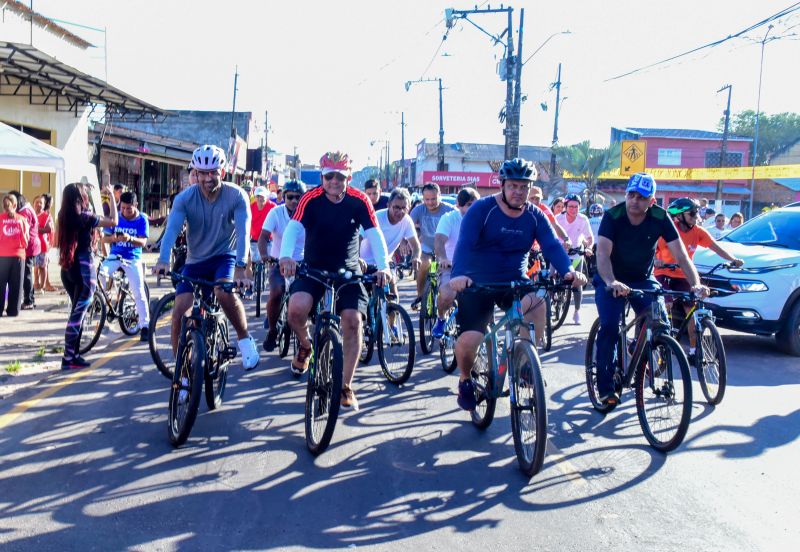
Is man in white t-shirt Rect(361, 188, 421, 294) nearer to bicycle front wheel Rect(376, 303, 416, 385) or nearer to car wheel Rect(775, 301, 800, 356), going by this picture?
bicycle front wheel Rect(376, 303, 416, 385)

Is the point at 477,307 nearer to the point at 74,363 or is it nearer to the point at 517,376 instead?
the point at 517,376

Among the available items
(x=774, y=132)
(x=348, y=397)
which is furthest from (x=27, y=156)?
(x=774, y=132)

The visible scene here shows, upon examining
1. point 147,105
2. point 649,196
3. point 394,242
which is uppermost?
point 147,105

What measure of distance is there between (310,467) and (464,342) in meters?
1.39

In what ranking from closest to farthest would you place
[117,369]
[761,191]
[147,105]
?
[117,369]
[147,105]
[761,191]

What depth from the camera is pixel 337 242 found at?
20.5ft

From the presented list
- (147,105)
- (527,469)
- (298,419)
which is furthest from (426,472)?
(147,105)

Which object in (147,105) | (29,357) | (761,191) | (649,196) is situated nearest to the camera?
(649,196)

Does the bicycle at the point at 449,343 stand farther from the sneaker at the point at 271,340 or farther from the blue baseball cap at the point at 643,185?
the blue baseball cap at the point at 643,185

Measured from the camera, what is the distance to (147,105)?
23094 millimetres

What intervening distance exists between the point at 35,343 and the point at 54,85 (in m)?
13.1

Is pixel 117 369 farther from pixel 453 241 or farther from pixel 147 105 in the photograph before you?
pixel 147 105

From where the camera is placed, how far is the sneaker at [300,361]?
24.4 ft

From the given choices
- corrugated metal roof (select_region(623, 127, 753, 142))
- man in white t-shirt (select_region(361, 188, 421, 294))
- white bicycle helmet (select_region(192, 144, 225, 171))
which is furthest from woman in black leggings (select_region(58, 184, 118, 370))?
corrugated metal roof (select_region(623, 127, 753, 142))
